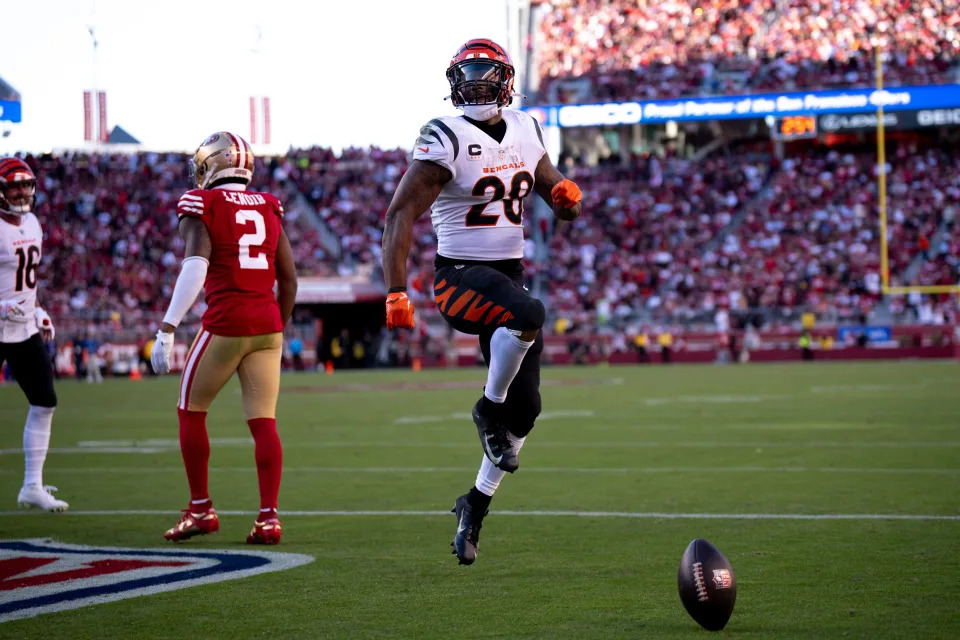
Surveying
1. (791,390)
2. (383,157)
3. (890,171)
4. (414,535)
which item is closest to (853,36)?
(890,171)

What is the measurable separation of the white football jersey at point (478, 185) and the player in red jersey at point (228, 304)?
134 centimetres

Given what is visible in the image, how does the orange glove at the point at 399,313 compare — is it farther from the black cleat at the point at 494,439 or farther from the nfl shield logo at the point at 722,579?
the nfl shield logo at the point at 722,579

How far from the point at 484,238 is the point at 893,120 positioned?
34824mm

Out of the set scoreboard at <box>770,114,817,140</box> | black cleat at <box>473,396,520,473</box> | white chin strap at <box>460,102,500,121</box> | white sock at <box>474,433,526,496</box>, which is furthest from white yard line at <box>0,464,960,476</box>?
scoreboard at <box>770,114,817,140</box>


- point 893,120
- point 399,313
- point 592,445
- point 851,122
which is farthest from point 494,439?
point 851,122

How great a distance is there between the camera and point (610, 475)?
30.4 feet

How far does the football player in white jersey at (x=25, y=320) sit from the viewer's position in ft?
26.0

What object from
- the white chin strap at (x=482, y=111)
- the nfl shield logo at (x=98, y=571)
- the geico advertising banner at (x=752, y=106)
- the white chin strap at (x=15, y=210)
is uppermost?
the geico advertising banner at (x=752, y=106)

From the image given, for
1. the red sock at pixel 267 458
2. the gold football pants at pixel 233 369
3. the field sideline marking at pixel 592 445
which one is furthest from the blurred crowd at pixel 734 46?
the red sock at pixel 267 458

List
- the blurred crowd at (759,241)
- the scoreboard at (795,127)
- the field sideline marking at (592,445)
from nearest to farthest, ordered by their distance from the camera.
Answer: the field sideline marking at (592,445), the blurred crowd at (759,241), the scoreboard at (795,127)

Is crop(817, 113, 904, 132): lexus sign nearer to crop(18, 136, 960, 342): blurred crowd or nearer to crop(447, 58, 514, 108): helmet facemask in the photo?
crop(18, 136, 960, 342): blurred crowd

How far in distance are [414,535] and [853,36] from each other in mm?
36589

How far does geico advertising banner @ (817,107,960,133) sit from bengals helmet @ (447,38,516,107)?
34.5 meters

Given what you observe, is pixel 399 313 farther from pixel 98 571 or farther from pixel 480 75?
pixel 98 571
